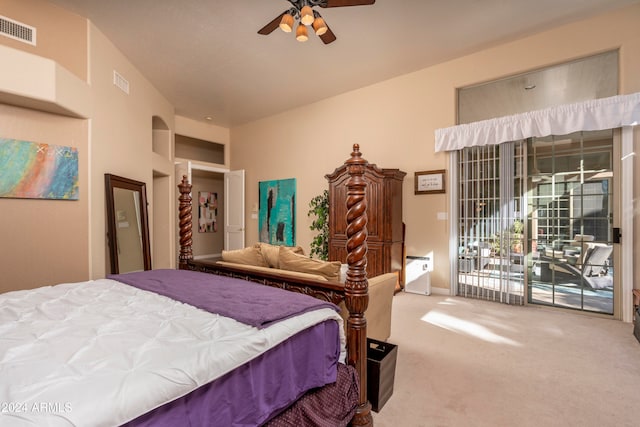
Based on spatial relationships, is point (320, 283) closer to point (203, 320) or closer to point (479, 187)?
point (203, 320)

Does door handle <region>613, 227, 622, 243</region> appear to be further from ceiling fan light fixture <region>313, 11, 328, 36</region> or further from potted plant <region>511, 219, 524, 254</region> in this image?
ceiling fan light fixture <region>313, 11, 328, 36</region>

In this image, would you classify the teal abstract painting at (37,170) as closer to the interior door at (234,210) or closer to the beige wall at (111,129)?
the beige wall at (111,129)

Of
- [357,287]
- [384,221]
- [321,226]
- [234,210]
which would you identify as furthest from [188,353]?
[234,210]

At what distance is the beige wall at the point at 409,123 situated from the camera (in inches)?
140

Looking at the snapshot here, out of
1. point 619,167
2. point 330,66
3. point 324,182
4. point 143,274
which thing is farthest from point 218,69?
point 619,167

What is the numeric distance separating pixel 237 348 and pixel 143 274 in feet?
5.67

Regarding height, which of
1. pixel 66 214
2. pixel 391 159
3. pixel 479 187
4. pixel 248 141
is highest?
pixel 248 141

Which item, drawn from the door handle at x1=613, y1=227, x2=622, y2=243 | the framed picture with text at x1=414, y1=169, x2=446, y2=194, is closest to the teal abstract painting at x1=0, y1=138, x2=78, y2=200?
the framed picture with text at x1=414, y1=169, x2=446, y2=194

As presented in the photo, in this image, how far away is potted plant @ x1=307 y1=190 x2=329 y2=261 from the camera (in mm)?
5574

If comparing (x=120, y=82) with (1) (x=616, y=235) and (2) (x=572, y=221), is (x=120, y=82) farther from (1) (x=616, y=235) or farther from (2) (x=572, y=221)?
(1) (x=616, y=235)

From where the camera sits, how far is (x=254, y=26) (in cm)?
361

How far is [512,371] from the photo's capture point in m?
2.28

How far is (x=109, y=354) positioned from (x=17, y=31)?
369 centimetres

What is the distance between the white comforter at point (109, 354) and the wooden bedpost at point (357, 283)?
0.16 m
